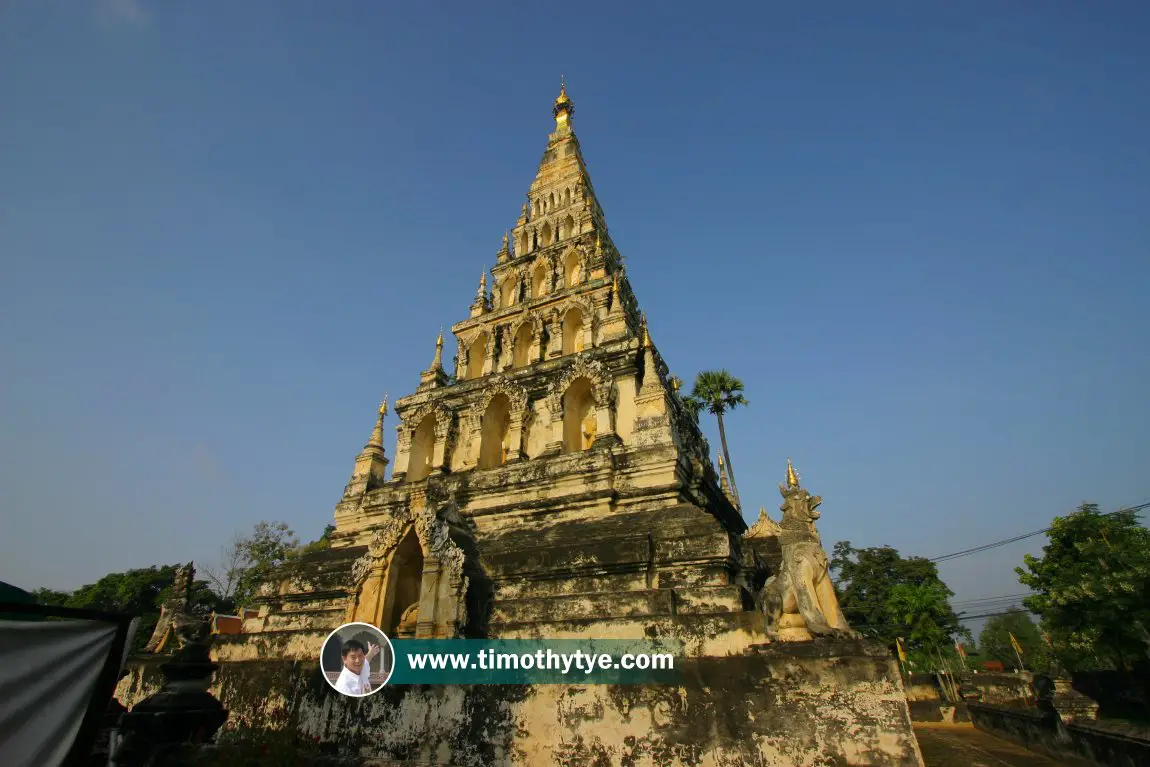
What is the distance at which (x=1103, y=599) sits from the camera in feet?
72.6

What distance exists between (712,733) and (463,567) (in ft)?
17.3

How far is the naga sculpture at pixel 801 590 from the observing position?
862 centimetres

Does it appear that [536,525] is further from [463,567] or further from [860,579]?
[860,579]

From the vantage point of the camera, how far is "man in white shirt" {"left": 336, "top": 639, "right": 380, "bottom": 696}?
Result: 10180 millimetres

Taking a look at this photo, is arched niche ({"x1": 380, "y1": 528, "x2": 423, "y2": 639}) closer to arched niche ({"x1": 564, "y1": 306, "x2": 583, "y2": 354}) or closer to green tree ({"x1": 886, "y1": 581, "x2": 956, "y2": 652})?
arched niche ({"x1": 564, "y1": 306, "x2": 583, "y2": 354})

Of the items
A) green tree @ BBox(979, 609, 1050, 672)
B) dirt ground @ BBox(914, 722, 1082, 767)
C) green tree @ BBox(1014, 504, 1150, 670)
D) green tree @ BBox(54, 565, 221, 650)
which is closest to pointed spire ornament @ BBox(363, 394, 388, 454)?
dirt ground @ BBox(914, 722, 1082, 767)

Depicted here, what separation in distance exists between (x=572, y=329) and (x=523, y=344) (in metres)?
2.10

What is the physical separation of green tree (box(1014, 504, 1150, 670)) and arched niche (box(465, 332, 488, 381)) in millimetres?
26187

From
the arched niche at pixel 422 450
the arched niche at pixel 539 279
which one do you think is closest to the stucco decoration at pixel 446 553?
the arched niche at pixel 422 450

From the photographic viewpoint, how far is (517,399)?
1800 centimetres


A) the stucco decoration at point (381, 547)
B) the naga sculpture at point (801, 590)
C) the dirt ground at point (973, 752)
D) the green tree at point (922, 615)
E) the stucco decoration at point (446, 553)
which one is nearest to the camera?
the naga sculpture at point (801, 590)

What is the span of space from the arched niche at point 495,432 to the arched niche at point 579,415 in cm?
225

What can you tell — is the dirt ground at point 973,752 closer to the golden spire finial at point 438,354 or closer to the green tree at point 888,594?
the golden spire finial at point 438,354

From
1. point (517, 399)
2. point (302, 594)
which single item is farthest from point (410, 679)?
point (517, 399)
